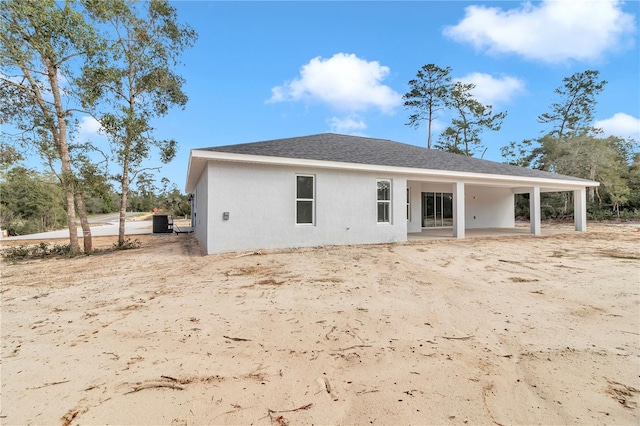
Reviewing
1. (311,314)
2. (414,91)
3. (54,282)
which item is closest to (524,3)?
(311,314)

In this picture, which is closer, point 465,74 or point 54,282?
point 54,282

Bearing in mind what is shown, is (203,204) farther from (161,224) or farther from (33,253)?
(161,224)

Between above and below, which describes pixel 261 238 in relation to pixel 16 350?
above

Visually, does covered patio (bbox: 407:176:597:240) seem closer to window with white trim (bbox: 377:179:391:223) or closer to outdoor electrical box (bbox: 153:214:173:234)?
window with white trim (bbox: 377:179:391:223)

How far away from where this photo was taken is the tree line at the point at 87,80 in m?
7.62

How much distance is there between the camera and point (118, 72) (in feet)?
30.8

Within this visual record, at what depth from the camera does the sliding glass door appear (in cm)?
1526

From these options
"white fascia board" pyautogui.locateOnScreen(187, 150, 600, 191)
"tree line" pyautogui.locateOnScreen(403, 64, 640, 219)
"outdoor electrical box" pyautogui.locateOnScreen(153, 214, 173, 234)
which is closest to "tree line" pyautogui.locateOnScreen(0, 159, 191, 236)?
"outdoor electrical box" pyautogui.locateOnScreen(153, 214, 173, 234)

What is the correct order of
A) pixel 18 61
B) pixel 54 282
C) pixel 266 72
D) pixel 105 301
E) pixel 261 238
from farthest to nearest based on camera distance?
pixel 266 72 → pixel 261 238 → pixel 18 61 → pixel 54 282 → pixel 105 301

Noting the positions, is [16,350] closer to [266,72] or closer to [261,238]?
[261,238]

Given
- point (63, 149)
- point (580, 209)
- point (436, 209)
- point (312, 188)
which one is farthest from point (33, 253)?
point (580, 209)

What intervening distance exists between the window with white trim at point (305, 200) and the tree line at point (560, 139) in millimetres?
22566

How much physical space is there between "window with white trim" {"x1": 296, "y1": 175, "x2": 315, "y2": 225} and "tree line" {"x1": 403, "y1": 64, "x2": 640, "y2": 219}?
2257cm

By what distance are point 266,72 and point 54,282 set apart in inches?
496
